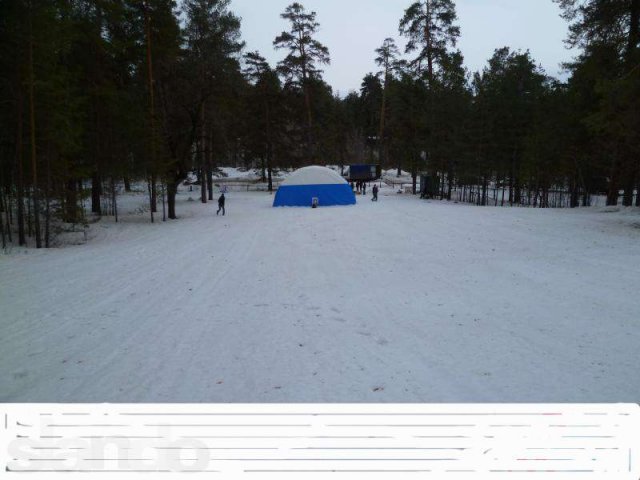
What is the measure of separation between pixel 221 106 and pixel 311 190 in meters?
7.67

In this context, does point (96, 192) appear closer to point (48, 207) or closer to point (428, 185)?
point (48, 207)

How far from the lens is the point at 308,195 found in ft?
90.1

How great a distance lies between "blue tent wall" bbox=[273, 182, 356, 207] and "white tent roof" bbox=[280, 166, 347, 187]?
220mm

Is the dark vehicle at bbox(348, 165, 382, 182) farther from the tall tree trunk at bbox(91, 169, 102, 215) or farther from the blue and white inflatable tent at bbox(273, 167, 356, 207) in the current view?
the tall tree trunk at bbox(91, 169, 102, 215)

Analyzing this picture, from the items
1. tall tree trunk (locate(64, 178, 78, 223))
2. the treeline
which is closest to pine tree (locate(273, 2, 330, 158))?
the treeline

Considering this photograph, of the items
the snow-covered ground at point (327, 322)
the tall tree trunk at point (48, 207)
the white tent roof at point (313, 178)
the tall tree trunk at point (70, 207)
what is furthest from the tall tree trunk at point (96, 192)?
the snow-covered ground at point (327, 322)

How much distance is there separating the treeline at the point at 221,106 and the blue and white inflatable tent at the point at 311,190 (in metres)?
5.15

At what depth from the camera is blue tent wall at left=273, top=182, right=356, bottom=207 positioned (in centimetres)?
2741

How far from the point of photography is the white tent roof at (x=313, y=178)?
27.5 meters

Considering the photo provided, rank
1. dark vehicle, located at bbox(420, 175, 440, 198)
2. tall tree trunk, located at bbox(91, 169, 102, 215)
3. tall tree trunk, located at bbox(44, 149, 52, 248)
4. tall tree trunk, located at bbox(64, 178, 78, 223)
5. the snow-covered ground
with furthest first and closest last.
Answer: dark vehicle, located at bbox(420, 175, 440, 198) < tall tree trunk, located at bbox(91, 169, 102, 215) < tall tree trunk, located at bbox(64, 178, 78, 223) < tall tree trunk, located at bbox(44, 149, 52, 248) < the snow-covered ground
